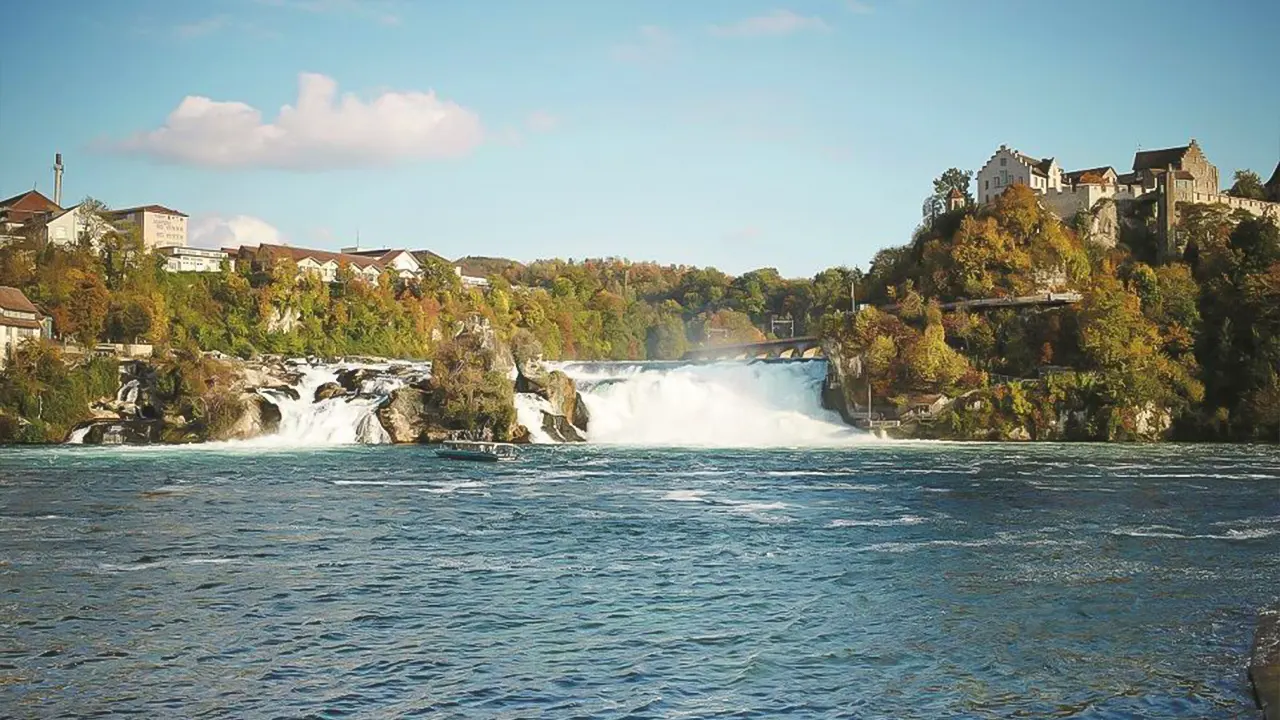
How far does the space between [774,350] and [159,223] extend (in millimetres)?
62887

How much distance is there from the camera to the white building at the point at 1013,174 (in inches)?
3442

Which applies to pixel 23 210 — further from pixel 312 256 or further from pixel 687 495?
pixel 687 495

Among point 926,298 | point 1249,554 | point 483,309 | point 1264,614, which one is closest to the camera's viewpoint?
point 1264,614

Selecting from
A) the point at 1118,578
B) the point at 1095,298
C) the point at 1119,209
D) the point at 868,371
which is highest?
the point at 1119,209

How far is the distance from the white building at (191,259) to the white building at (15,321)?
109ft

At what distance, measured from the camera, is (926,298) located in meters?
76.2

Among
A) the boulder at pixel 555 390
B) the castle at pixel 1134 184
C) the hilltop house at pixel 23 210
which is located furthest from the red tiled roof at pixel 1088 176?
the hilltop house at pixel 23 210

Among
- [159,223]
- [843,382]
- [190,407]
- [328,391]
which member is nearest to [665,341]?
[159,223]

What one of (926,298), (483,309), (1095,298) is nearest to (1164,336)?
(1095,298)

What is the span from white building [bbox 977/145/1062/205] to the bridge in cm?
1712

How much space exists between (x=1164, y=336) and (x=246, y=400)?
166 feet

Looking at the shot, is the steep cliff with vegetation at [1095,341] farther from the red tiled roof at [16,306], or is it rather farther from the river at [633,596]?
the red tiled roof at [16,306]

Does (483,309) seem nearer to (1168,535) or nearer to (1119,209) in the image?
(1119,209)

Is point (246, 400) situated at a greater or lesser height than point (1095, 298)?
lesser
